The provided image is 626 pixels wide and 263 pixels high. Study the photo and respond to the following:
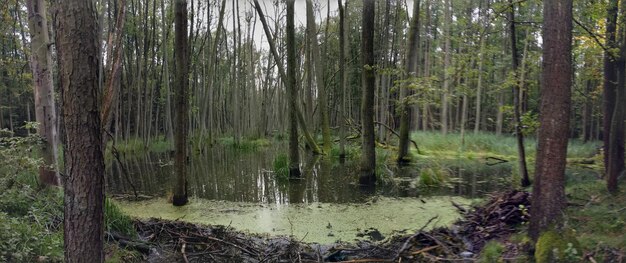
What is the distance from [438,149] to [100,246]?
1357 centimetres

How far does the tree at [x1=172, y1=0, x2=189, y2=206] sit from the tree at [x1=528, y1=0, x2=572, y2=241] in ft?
16.3

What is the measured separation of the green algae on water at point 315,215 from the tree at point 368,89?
125 centimetres

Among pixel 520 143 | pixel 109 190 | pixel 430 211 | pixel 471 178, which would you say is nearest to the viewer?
pixel 430 211

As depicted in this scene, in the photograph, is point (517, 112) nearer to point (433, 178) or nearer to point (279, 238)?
point (433, 178)

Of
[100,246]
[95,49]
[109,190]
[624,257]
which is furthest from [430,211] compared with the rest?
[109,190]

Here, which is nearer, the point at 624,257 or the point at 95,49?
the point at 95,49

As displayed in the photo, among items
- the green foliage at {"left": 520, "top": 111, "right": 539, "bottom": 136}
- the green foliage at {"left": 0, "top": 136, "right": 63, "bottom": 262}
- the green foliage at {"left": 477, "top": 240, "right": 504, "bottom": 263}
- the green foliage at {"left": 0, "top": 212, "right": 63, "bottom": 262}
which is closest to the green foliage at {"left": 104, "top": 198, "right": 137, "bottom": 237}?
the green foliage at {"left": 0, "top": 136, "right": 63, "bottom": 262}

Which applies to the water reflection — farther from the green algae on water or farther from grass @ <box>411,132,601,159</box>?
grass @ <box>411,132,601,159</box>

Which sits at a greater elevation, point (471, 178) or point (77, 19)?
point (77, 19)

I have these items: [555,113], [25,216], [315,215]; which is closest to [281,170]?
[315,215]

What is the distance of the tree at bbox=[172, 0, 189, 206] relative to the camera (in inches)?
242

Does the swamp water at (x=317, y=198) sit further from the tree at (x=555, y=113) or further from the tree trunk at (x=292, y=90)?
the tree at (x=555, y=113)

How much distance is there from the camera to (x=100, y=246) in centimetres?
267

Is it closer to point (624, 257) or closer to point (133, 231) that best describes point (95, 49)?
point (133, 231)
